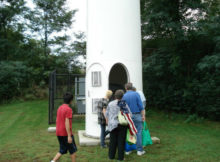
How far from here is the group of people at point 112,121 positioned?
15.0ft

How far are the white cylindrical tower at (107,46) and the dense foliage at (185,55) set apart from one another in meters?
4.59

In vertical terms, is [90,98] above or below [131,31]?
below

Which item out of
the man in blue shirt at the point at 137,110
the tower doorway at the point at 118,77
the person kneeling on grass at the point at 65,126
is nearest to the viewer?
the person kneeling on grass at the point at 65,126

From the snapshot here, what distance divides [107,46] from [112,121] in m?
2.77

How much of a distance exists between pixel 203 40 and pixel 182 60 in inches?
64.3

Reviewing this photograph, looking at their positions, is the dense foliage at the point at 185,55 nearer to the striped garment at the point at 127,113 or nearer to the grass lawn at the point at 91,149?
the grass lawn at the point at 91,149

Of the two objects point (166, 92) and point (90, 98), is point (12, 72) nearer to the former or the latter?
point (166, 92)

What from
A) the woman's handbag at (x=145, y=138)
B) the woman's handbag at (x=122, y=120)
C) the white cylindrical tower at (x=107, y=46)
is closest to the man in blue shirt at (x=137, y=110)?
the woman's handbag at (x=145, y=138)

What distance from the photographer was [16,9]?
73.8ft

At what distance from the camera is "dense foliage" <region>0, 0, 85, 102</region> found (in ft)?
71.4

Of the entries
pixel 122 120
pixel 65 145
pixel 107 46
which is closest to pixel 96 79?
pixel 107 46

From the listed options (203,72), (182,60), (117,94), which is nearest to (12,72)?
(182,60)

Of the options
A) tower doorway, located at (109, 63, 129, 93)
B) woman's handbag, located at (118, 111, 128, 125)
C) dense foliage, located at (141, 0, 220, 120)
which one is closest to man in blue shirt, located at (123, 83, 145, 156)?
woman's handbag, located at (118, 111, 128, 125)

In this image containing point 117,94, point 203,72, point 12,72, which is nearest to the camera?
point 117,94
